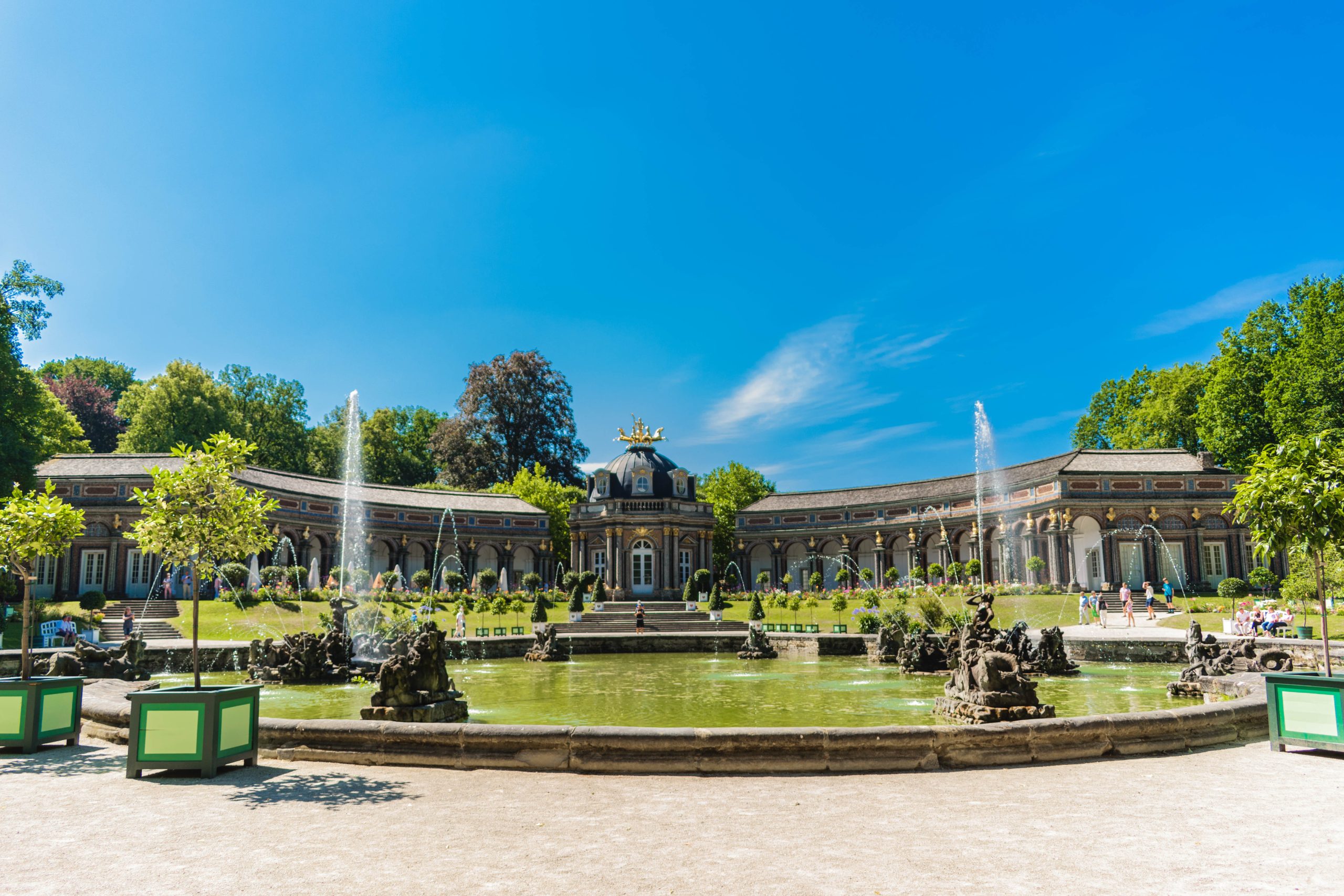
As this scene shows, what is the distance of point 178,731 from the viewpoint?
25.1 feet

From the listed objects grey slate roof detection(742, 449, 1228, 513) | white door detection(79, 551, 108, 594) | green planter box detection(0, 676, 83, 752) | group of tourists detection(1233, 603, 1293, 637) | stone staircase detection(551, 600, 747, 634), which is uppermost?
grey slate roof detection(742, 449, 1228, 513)

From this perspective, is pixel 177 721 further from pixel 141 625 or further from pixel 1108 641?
pixel 141 625

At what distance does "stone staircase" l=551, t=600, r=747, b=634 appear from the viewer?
3384 cm

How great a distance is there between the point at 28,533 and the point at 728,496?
58.2 meters

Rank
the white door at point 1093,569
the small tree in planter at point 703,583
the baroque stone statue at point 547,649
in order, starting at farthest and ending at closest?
the white door at point 1093,569
the small tree in planter at point 703,583
the baroque stone statue at point 547,649

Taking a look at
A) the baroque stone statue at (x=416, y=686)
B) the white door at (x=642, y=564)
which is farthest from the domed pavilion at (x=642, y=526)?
the baroque stone statue at (x=416, y=686)

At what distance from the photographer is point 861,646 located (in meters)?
25.9

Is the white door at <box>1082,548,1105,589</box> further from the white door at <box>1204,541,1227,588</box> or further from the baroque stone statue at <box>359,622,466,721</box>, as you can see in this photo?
the baroque stone statue at <box>359,622,466,721</box>

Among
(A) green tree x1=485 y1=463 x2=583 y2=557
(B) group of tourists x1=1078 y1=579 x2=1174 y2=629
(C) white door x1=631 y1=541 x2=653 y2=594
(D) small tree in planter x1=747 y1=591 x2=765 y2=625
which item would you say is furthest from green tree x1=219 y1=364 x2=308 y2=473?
(B) group of tourists x1=1078 y1=579 x2=1174 y2=629

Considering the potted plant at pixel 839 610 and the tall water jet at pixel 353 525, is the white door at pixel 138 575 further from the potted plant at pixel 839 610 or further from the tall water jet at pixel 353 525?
the potted plant at pixel 839 610

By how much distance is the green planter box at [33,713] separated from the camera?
29.7 ft

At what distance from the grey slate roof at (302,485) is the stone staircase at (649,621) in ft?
55.5

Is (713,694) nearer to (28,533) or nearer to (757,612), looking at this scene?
(28,533)

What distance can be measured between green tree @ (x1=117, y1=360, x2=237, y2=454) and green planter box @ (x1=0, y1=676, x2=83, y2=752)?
163 ft
